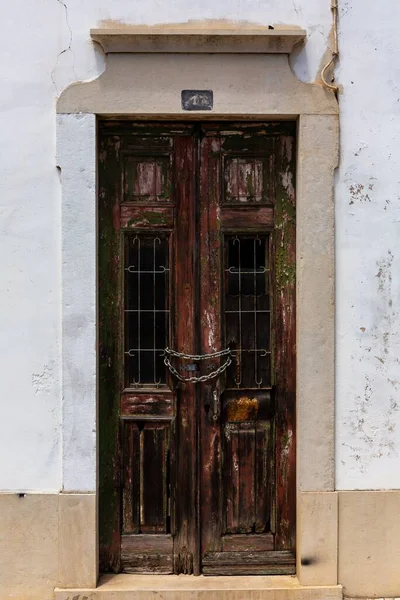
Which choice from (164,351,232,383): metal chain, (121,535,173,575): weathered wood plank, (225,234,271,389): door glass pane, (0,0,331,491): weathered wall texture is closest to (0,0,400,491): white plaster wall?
(0,0,331,491): weathered wall texture

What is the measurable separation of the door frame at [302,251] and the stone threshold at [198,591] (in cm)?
6

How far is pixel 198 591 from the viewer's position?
15.5 feet

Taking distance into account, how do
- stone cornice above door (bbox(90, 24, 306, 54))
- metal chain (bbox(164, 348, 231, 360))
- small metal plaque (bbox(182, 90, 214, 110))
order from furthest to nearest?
metal chain (bbox(164, 348, 231, 360)), small metal plaque (bbox(182, 90, 214, 110)), stone cornice above door (bbox(90, 24, 306, 54))

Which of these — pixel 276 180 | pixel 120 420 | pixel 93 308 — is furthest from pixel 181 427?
pixel 276 180

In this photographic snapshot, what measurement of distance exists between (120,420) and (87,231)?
4.00 ft

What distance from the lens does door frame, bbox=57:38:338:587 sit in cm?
471

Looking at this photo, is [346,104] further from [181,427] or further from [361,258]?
[181,427]

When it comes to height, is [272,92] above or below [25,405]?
above

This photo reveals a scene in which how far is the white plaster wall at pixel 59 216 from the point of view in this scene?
4715mm

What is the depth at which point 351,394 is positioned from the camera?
479 cm

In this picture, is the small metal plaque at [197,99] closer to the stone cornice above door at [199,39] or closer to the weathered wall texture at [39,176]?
the stone cornice above door at [199,39]

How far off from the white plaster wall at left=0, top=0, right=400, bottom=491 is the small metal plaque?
461 millimetres

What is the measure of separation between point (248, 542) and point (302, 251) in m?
1.89

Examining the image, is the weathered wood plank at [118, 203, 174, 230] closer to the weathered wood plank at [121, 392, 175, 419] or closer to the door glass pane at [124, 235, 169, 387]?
the door glass pane at [124, 235, 169, 387]
